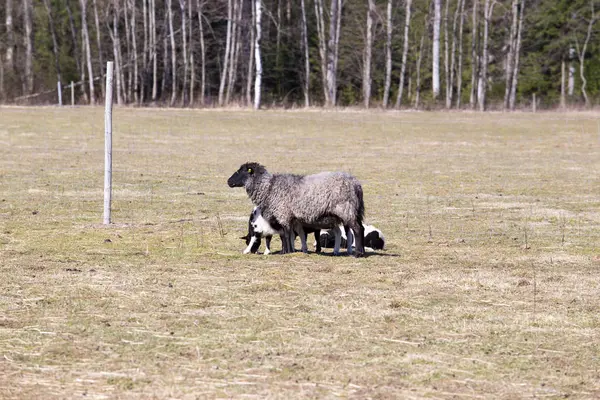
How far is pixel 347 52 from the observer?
3169 inches

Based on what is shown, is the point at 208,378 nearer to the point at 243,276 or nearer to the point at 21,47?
the point at 243,276

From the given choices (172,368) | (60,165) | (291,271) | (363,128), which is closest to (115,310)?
(172,368)

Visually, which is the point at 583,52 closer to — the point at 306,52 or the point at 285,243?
the point at 306,52

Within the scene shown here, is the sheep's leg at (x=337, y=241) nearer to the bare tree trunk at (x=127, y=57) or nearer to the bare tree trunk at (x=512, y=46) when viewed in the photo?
the bare tree trunk at (x=512, y=46)

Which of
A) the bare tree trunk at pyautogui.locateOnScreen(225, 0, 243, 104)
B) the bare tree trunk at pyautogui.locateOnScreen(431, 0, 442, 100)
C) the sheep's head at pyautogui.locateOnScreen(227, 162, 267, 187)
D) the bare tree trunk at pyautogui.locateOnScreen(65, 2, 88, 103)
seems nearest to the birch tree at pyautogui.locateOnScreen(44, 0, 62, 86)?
the bare tree trunk at pyautogui.locateOnScreen(65, 2, 88, 103)

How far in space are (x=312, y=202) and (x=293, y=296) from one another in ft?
11.5

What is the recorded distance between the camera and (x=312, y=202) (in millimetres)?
14633

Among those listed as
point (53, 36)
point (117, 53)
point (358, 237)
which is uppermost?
point (53, 36)

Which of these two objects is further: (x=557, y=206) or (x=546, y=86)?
(x=546, y=86)

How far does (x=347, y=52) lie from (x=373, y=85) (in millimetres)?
6613

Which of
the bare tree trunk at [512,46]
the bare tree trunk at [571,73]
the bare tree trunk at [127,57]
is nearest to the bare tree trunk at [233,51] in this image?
the bare tree trunk at [127,57]

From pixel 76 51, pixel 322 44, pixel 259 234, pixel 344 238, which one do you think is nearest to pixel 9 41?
pixel 76 51

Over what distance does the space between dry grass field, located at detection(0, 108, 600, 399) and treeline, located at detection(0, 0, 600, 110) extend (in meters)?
47.1

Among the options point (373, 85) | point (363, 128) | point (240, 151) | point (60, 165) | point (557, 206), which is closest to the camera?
point (557, 206)
